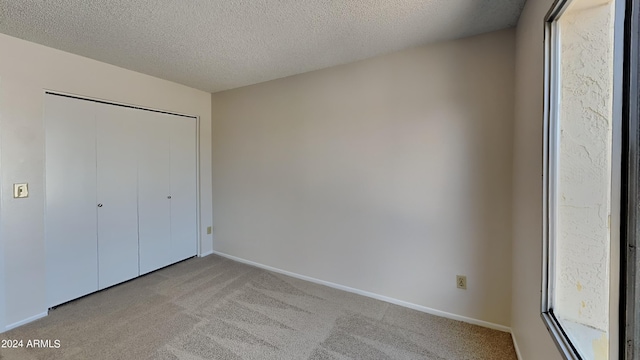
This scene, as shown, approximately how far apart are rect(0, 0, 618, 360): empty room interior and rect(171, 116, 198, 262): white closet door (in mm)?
146

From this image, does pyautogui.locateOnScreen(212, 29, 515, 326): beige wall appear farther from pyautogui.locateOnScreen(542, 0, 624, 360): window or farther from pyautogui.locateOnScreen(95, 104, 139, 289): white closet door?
pyautogui.locateOnScreen(95, 104, 139, 289): white closet door

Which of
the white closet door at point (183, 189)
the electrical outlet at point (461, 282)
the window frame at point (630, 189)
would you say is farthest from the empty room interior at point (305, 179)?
the window frame at point (630, 189)

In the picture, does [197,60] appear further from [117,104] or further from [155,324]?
[155,324]

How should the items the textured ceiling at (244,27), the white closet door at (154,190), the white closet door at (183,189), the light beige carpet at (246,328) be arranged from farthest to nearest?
the white closet door at (183,189)
the white closet door at (154,190)
the light beige carpet at (246,328)
the textured ceiling at (244,27)

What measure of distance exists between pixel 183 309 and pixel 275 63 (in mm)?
2454

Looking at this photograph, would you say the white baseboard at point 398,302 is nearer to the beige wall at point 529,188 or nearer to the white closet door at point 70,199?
the beige wall at point 529,188

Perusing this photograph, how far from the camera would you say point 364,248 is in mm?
2510

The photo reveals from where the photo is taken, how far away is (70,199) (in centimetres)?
240

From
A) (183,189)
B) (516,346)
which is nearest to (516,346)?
(516,346)

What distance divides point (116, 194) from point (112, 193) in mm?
38

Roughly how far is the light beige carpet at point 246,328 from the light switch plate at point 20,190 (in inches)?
41.4

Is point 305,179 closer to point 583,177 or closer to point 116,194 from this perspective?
point 116,194

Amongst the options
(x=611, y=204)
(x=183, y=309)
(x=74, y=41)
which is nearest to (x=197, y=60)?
(x=74, y=41)

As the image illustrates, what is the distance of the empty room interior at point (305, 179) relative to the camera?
1.66 m
